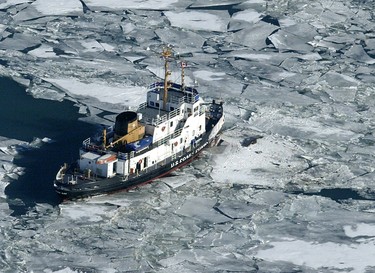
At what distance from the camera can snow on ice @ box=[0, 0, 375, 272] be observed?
19.1 meters

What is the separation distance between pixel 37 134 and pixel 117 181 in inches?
134

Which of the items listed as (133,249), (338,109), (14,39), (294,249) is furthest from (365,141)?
(14,39)

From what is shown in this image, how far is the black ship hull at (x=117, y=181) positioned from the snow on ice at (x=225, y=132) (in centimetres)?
19

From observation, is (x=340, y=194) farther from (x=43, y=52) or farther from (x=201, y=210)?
(x=43, y=52)

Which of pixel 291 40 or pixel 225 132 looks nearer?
pixel 225 132

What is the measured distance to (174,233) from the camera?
19609 millimetres

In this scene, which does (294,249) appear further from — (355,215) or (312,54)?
(312,54)

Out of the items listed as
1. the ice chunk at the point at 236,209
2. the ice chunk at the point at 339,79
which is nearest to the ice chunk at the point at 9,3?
the ice chunk at the point at 339,79

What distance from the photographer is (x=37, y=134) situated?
23656 mm

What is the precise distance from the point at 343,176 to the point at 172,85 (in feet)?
14.5

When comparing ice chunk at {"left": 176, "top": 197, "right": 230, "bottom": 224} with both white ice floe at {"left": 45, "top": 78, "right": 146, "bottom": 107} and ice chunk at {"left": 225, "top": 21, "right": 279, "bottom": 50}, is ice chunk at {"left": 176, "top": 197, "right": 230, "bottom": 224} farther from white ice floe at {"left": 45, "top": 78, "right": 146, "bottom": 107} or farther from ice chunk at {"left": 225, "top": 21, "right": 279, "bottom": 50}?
ice chunk at {"left": 225, "top": 21, "right": 279, "bottom": 50}

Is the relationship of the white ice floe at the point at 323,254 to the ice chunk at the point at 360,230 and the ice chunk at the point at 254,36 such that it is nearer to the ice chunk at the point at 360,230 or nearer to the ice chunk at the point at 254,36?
the ice chunk at the point at 360,230

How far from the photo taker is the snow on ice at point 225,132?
19062 mm

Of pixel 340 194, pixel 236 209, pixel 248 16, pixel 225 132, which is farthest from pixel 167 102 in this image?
pixel 248 16
